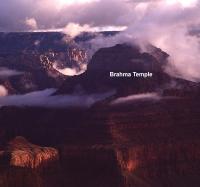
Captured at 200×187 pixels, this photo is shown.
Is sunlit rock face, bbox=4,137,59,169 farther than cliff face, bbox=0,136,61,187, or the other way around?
sunlit rock face, bbox=4,137,59,169

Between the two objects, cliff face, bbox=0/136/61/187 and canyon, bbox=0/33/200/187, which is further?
canyon, bbox=0/33/200/187

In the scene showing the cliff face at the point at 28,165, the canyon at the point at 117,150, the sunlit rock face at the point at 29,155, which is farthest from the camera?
the canyon at the point at 117,150

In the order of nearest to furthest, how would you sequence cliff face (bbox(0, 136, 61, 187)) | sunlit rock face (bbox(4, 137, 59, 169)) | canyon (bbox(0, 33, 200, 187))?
cliff face (bbox(0, 136, 61, 187)) → sunlit rock face (bbox(4, 137, 59, 169)) → canyon (bbox(0, 33, 200, 187))

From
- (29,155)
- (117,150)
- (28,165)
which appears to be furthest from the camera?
(117,150)

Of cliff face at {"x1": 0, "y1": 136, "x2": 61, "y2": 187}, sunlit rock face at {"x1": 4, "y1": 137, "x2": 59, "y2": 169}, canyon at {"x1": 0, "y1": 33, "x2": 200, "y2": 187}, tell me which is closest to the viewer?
cliff face at {"x1": 0, "y1": 136, "x2": 61, "y2": 187}

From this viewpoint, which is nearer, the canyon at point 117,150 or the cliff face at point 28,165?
the cliff face at point 28,165

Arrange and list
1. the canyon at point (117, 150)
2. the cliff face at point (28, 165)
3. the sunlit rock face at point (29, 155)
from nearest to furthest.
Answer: the cliff face at point (28, 165) < the sunlit rock face at point (29, 155) < the canyon at point (117, 150)

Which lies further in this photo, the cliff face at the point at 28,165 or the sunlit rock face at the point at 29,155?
the sunlit rock face at the point at 29,155

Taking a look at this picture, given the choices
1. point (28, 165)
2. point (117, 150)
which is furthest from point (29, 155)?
point (117, 150)

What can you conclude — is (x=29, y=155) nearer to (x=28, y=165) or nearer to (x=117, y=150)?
(x=28, y=165)
